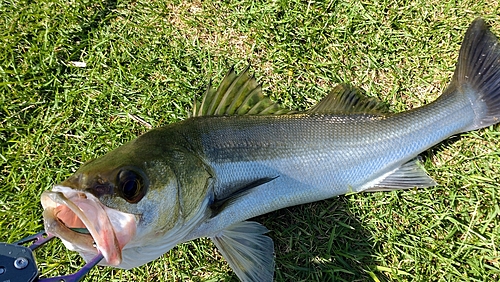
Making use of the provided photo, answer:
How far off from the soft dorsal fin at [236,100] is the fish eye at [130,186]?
95cm

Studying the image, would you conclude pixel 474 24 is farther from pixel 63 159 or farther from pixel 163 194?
pixel 63 159

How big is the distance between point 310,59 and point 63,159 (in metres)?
2.34

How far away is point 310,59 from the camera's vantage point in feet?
12.3

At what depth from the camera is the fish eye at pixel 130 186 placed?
2.09 meters

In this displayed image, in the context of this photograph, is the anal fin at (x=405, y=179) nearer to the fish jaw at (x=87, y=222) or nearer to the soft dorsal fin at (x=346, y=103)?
the soft dorsal fin at (x=346, y=103)

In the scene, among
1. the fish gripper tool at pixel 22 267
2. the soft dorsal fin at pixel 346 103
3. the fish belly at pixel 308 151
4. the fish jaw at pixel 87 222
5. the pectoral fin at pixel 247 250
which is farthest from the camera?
the soft dorsal fin at pixel 346 103

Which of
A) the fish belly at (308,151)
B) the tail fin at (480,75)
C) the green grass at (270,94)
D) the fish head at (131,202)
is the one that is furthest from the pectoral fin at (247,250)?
the tail fin at (480,75)

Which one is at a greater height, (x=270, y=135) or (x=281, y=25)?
(x=281, y=25)

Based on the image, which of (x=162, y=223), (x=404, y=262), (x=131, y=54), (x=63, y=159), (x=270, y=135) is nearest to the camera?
(x=162, y=223)

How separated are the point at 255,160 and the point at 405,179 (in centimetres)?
125

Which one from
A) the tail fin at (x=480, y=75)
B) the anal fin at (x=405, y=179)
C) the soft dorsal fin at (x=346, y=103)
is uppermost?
the tail fin at (x=480, y=75)

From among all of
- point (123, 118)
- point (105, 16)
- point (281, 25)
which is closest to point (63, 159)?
point (123, 118)

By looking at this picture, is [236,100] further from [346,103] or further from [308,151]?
[346,103]

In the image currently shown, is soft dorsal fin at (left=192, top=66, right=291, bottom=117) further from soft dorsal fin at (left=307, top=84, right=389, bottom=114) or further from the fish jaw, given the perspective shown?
the fish jaw
